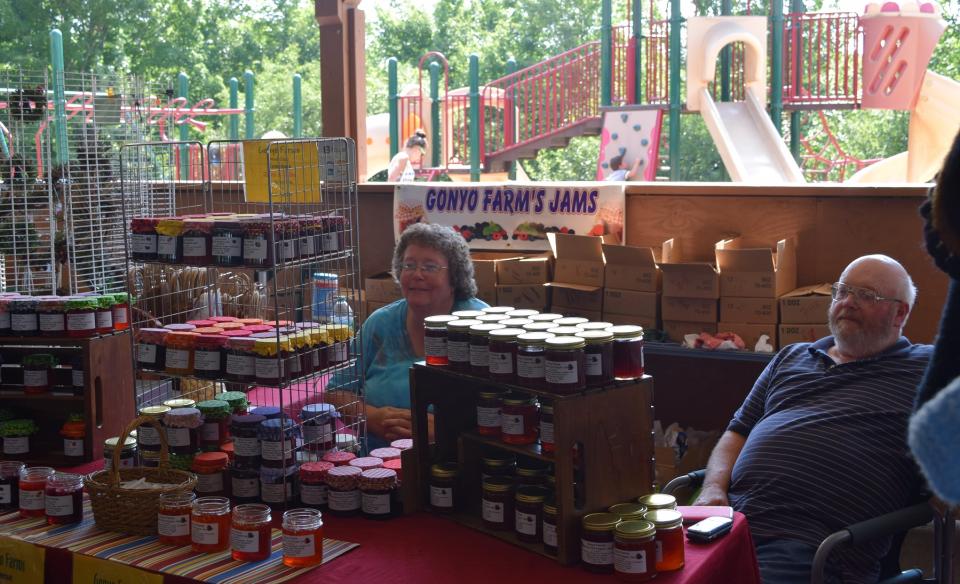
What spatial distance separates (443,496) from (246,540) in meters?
0.52

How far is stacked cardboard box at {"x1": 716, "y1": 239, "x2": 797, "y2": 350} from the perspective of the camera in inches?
179

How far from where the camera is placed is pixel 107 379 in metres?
3.25

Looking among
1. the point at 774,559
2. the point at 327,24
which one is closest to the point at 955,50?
the point at 327,24

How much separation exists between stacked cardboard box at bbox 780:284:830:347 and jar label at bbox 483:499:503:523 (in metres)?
2.46

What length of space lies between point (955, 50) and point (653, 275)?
21.1 metres

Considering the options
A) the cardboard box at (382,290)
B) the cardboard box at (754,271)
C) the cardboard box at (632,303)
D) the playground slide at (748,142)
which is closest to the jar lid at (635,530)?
the cardboard box at (754,271)

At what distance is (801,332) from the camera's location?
455 centimetres

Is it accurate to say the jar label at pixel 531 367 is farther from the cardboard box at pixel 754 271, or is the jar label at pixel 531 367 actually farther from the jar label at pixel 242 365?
the cardboard box at pixel 754 271

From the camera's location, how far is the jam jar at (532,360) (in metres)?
2.31

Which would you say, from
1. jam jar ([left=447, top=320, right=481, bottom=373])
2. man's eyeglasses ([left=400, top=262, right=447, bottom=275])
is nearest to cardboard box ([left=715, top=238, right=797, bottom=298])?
man's eyeglasses ([left=400, top=262, right=447, bottom=275])

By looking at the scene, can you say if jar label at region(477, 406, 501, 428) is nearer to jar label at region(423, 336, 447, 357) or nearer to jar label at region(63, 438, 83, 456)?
jar label at region(423, 336, 447, 357)

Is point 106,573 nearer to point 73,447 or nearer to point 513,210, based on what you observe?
point 73,447

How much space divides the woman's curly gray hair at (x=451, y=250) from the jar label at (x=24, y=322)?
1.37m

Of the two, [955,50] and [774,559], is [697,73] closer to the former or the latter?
[774,559]
